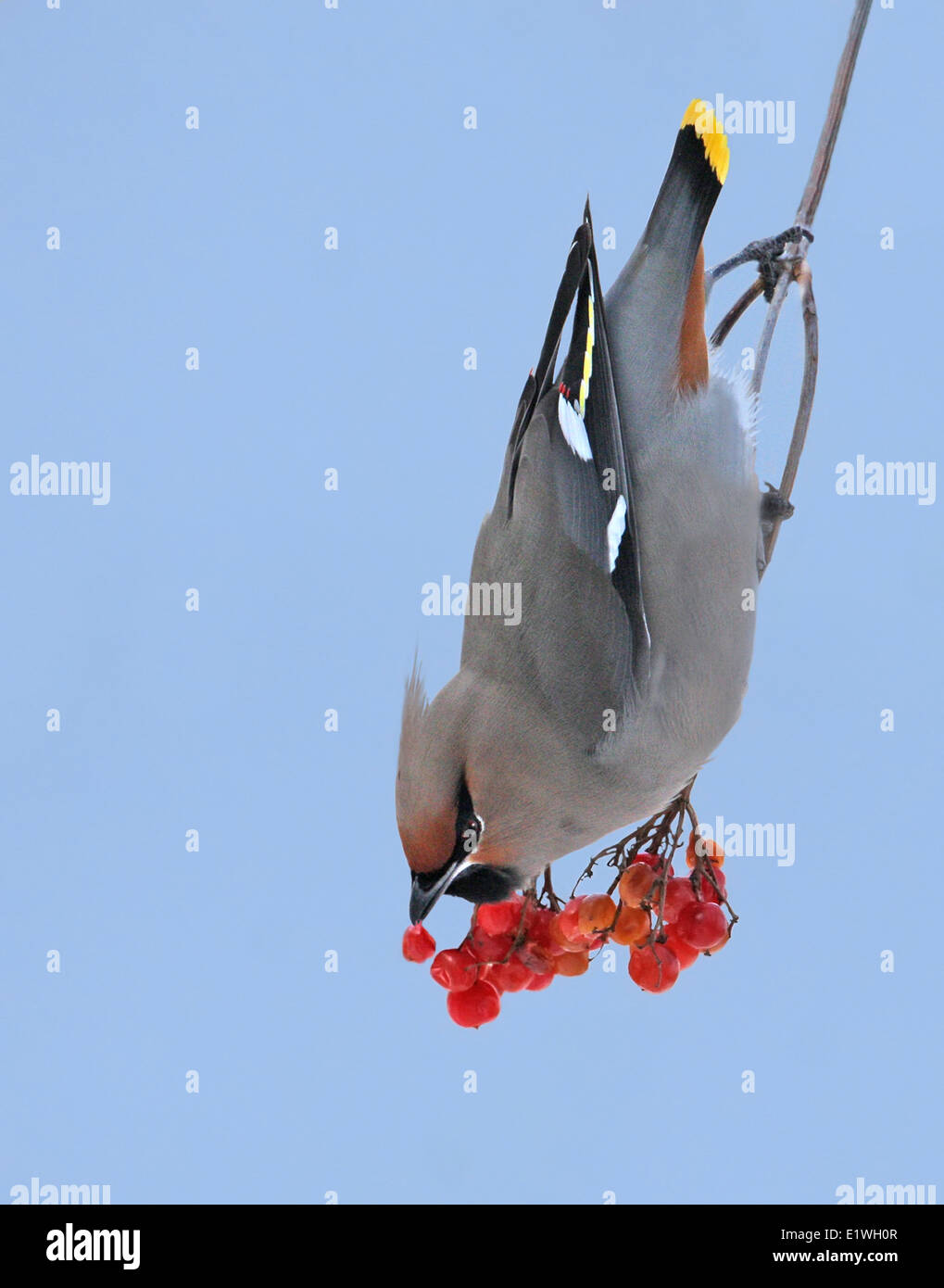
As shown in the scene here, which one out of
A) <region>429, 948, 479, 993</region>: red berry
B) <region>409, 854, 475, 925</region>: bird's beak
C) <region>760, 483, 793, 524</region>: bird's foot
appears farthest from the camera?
<region>760, 483, 793, 524</region>: bird's foot

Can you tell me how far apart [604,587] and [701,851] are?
0.29 meters

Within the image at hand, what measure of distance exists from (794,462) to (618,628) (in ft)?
0.81

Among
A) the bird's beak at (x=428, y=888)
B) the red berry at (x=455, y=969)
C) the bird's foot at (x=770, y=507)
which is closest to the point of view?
the bird's beak at (x=428, y=888)

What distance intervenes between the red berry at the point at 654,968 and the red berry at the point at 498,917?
0.41 ft

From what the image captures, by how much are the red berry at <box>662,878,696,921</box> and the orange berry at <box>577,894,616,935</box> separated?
109 millimetres

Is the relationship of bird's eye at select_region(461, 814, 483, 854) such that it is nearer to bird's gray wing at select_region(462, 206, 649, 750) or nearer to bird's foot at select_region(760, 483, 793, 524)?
bird's gray wing at select_region(462, 206, 649, 750)

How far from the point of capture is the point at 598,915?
1.19 metres

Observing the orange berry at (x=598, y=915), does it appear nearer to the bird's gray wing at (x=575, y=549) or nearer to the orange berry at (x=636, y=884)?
the orange berry at (x=636, y=884)

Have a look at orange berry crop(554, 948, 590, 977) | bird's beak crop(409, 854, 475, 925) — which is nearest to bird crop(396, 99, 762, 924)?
bird's beak crop(409, 854, 475, 925)

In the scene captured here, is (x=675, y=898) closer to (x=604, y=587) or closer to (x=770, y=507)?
(x=604, y=587)

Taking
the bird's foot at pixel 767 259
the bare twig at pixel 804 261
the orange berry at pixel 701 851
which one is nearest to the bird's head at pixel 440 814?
the orange berry at pixel 701 851

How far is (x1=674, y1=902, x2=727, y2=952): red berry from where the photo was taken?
1.27 metres

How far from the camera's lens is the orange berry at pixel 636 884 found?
124 cm

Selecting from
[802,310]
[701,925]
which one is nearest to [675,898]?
[701,925]
